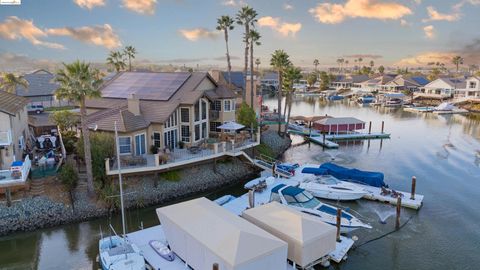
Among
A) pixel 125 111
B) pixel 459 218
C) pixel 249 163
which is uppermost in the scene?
pixel 125 111

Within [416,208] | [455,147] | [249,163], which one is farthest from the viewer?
[455,147]

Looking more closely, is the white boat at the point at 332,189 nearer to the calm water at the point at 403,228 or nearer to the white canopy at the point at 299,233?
the calm water at the point at 403,228

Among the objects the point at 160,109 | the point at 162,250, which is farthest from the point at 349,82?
the point at 162,250

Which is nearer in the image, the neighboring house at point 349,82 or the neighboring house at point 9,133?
the neighboring house at point 9,133

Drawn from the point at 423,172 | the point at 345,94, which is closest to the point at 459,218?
the point at 423,172

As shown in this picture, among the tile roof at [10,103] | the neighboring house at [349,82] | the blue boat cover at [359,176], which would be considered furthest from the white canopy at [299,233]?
the neighboring house at [349,82]

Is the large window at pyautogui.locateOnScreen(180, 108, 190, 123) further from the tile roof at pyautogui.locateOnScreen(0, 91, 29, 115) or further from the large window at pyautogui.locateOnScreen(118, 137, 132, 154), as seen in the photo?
the tile roof at pyautogui.locateOnScreen(0, 91, 29, 115)

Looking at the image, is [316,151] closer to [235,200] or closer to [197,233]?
[235,200]

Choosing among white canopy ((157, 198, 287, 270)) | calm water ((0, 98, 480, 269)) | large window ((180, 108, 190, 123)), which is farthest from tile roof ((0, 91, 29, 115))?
white canopy ((157, 198, 287, 270))
